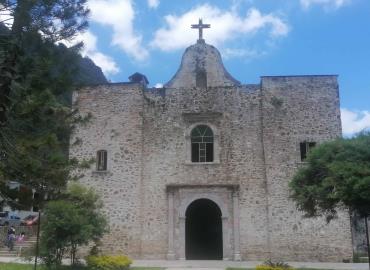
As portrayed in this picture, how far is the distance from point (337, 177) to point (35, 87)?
7986 mm

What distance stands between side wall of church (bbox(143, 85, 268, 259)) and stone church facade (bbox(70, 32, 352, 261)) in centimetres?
4

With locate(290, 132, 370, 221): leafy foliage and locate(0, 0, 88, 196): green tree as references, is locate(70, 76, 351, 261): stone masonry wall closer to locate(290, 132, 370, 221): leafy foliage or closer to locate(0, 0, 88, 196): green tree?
locate(290, 132, 370, 221): leafy foliage

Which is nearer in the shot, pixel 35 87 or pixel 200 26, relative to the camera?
pixel 35 87

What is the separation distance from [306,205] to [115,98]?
1087 cm

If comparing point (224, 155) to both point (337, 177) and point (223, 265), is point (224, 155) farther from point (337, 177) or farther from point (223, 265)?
point (337, 177)

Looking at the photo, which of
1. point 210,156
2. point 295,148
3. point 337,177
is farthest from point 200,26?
point 337,177

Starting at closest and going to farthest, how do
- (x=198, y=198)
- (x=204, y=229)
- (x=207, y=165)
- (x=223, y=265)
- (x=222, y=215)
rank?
(x=223, y=265) → (x=222, y=215) → (x=198, y=198) → (x=207, y=165) → (x=204, y=229)

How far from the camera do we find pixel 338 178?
12.3 meters

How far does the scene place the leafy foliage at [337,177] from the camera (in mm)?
11852

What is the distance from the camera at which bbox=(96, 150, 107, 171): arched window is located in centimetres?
2067

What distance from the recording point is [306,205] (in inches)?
524

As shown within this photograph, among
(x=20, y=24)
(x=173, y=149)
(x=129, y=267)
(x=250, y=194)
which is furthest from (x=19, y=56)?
(x=250, y=194)

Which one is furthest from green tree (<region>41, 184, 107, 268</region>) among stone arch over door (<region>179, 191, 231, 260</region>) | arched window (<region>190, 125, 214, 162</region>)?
arched window (<region>190, 125, 214, 162</region>)

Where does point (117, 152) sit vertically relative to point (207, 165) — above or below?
above
